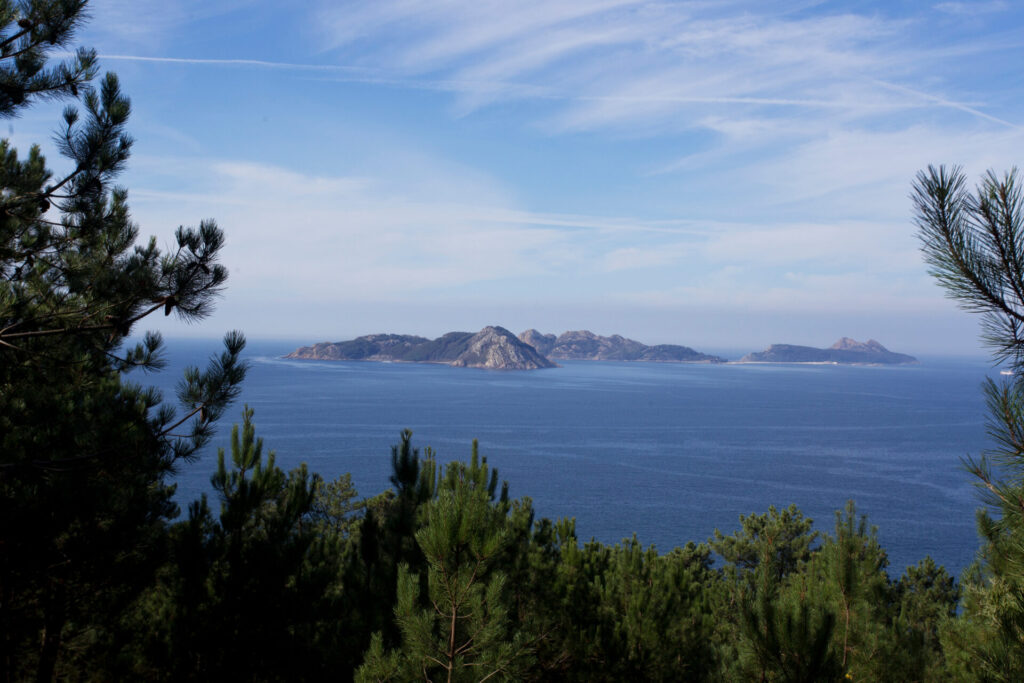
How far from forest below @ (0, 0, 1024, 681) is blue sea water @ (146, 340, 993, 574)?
108 inches

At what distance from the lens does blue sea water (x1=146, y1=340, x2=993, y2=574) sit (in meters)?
38.6

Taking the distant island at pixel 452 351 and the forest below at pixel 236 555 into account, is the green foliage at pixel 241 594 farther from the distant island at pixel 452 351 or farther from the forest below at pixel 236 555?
the distant island at pixel 452 351

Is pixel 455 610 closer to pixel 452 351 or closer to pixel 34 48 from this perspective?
pixel 34 48

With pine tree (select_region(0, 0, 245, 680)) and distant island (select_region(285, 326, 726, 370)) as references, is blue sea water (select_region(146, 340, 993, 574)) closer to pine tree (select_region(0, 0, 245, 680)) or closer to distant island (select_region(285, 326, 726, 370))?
pine tree (select_region(0, 0, 245, 680))

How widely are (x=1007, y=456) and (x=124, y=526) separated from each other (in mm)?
7104

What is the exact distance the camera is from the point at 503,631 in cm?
402

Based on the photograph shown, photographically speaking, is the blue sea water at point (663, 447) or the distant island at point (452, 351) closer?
the blue sea water at point (663, 447)

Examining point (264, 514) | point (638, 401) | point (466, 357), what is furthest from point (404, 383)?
point (264, 514)

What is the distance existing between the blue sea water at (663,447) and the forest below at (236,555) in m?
2.73

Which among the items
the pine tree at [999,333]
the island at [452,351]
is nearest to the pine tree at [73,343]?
the pine tree at [999,333]

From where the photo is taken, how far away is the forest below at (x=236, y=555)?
158 inches

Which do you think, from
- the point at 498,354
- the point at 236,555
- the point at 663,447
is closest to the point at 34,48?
the point at 236,555

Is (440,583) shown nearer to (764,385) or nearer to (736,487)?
(736,487)

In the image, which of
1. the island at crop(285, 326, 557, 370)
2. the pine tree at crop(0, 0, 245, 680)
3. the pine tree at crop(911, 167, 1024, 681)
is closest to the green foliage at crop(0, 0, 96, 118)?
the pine tree at crop(0, 0, 245, 680)
